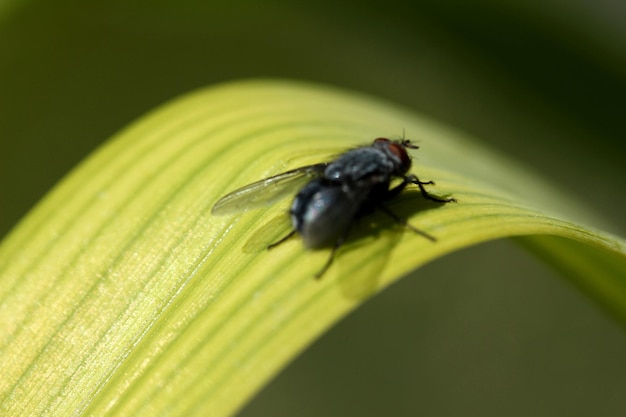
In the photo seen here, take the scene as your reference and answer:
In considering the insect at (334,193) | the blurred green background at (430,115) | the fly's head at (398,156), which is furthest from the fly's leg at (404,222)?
the blurred green background at (430,115)

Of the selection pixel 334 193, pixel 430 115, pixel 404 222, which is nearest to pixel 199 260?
pixel 334 193

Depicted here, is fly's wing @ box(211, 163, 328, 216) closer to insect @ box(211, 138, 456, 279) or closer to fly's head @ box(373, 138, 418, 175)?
insect @ box(211, 138, 456, 279)

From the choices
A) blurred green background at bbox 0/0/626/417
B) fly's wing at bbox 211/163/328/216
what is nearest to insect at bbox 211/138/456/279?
fly's wing at bbox 211/163/328/216

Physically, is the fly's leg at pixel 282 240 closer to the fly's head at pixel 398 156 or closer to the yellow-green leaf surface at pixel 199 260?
the yellow-green leaf surface at pixel 199 260

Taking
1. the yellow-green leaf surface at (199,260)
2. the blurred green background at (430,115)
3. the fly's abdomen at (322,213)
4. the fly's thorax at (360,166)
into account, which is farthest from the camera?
the blurred green background at (430,115)

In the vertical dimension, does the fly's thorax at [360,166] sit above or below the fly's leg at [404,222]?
above

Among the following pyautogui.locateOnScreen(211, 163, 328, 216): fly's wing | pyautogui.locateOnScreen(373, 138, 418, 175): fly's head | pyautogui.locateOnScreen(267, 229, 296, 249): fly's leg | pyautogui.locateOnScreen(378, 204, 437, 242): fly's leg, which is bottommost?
pyautogui.locateOnScreen(378, 204, 437, 242): fly's leg

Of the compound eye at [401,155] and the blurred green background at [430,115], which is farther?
the blurred green background at [430,115]
